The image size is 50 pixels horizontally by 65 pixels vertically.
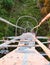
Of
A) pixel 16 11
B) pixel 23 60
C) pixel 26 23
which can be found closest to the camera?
pixel 23 60

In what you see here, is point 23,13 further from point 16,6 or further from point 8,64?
point 8,64

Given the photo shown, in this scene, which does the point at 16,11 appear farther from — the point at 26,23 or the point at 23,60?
the point at 23,60

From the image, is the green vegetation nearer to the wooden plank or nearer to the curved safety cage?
the curved safety cage

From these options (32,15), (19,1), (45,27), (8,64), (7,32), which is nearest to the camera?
(8,64)

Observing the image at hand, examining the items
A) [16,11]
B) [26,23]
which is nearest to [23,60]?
[26,23]

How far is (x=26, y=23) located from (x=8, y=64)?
20.5 metres

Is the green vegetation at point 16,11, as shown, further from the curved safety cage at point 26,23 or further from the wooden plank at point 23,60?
the wooden plank at point 23,60

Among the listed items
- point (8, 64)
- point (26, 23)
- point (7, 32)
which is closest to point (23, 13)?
point (26, 23)

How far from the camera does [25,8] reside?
28203 mm

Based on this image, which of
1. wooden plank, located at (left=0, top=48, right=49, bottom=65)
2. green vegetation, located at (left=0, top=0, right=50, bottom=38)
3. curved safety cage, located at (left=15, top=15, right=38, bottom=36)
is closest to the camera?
wooden plank, located at (left=0, top=48, right=49, bottom=65)

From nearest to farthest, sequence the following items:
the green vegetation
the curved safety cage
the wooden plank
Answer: the wooden plank
the green vegetation
the curved safety cage

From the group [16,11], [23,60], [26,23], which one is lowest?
[23,60]

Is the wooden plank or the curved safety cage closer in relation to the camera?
the wooden plank

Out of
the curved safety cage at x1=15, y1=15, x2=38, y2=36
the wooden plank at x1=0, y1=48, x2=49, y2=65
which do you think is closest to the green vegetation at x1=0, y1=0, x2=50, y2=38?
the curved safety cage at x1=15, y1=15, x2=38, y2=36
